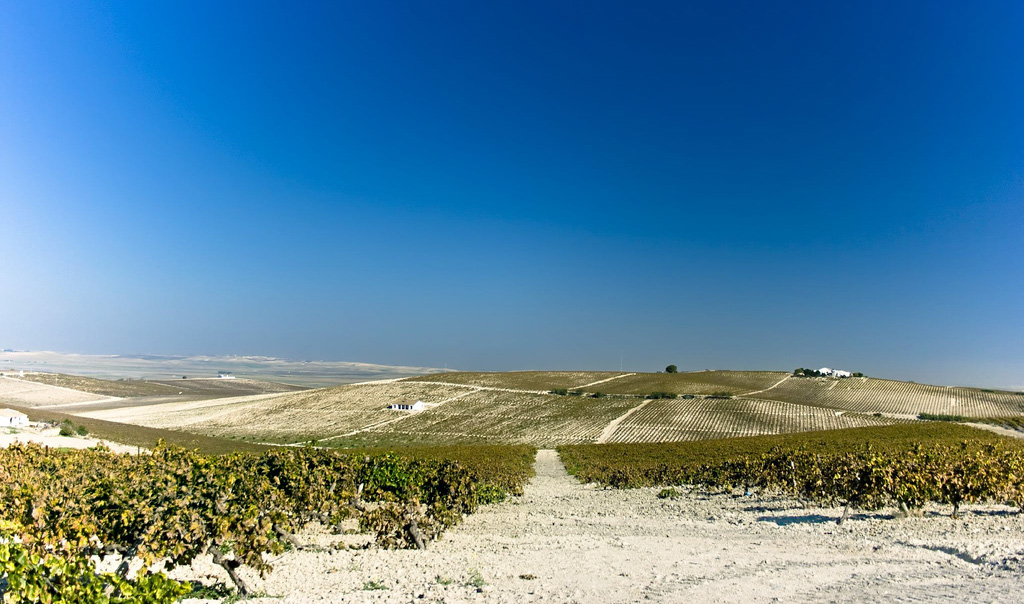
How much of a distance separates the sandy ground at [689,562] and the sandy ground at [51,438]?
38.0m

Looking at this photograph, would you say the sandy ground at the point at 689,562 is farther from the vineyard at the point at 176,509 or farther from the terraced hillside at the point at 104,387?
the terraced hillside at the point at 104,387

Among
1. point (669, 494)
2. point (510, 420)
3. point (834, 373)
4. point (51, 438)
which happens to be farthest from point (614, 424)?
point (834, 373)

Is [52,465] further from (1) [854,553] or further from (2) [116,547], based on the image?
(1) [854,553]

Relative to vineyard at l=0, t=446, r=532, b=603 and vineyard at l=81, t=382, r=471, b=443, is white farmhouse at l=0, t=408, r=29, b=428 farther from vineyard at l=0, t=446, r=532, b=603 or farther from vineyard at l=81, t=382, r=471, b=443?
vineyard at l=0, t=446, r=532, b=603

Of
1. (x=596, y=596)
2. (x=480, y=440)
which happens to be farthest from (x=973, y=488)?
(x=480, y=440)

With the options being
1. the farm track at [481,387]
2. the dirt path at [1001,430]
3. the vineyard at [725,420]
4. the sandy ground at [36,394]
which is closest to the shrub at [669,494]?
the vineyard at [725,420]

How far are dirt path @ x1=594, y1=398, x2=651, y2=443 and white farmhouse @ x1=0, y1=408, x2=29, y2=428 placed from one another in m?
58.6

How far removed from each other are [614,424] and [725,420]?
45.2 ft

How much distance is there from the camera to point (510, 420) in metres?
77.8

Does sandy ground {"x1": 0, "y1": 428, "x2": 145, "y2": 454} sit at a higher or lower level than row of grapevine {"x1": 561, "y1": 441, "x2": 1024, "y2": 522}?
lower

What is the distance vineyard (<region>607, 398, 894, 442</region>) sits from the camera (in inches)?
2450

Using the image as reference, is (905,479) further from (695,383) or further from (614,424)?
(695,383)

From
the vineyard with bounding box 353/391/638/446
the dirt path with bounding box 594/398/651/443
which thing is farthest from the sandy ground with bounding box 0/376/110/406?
the dirt path with bounding box 594/398/651/443

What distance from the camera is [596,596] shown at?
395 inches
